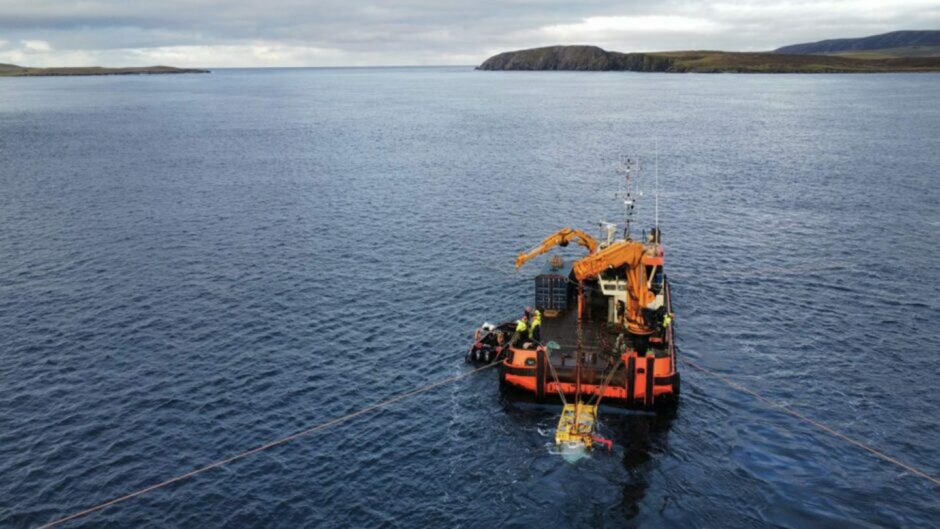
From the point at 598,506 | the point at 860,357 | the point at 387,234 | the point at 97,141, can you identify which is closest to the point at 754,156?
the point at 387,234

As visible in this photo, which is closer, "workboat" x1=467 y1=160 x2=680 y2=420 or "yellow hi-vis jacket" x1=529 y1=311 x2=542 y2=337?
"workboat" x1=467 y1=160 x2=680 y2=420

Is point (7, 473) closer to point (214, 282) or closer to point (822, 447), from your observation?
point (214, 282)

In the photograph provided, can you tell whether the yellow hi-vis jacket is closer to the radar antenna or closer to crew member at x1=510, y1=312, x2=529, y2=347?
crew member at x1=510, y1=312, x2=529, y2=347

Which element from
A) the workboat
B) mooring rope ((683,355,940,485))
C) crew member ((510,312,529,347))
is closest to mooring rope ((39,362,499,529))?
crew member ((510,312,529,347))

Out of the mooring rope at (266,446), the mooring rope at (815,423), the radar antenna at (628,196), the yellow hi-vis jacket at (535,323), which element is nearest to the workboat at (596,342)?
the yellow hi-vis jacket at (535,323)

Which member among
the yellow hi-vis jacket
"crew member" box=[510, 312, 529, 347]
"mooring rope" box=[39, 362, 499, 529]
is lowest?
"mooring rope" box=[39, 362, 499, 529]

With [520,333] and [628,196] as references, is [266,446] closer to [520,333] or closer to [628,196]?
[520,333]

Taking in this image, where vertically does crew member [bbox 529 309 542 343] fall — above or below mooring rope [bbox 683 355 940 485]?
above

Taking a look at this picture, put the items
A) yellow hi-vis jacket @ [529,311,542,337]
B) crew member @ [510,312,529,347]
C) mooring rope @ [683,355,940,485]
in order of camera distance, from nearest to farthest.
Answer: mooring rope @ [683,355,940,485] < yellow hi-vis jacket @ [529,311,542,337] < crew member @ [510,312,529,347]
